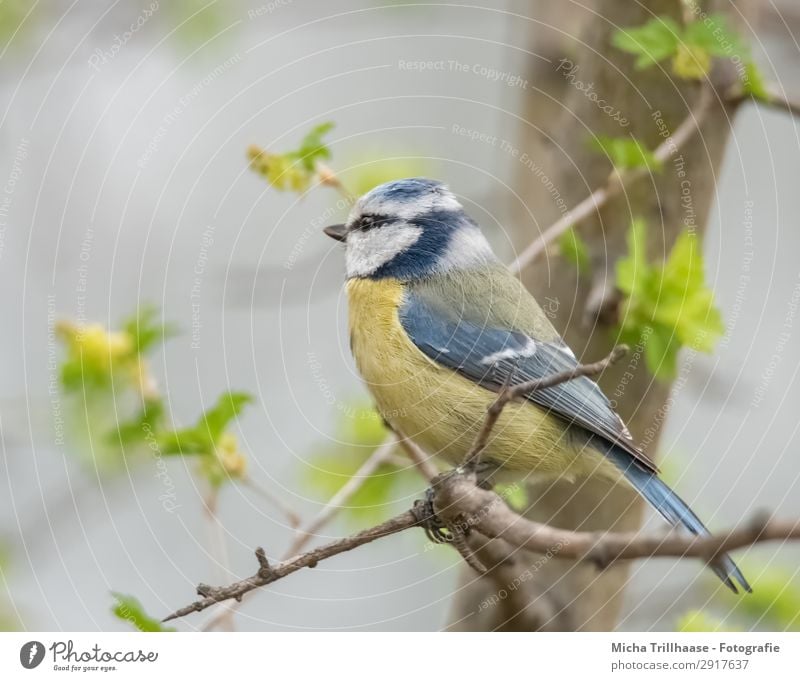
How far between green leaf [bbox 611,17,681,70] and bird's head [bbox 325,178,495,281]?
324 mm

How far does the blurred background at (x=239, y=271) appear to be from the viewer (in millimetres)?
1353

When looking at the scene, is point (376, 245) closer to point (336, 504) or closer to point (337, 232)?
point (337, 232)

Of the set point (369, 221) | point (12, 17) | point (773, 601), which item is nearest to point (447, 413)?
point (369, 221)

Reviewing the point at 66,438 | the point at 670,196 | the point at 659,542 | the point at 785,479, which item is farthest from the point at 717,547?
the point at 66,438

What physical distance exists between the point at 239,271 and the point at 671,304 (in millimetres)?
616

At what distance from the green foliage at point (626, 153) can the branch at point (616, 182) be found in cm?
2

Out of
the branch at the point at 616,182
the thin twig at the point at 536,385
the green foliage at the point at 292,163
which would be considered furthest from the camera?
the branch at the point at 616,182

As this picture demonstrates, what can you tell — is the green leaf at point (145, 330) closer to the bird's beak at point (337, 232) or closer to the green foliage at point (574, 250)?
the bird's beak at point (337, 232)

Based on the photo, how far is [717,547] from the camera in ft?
2.53

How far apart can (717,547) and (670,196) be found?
78 cm

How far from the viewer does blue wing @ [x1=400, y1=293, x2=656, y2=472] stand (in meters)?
1.21

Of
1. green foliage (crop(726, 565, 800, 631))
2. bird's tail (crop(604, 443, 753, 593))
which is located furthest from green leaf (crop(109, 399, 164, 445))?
green foliage (crop(726, 565, 800, 631))

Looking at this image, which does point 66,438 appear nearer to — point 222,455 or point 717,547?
point 222,455

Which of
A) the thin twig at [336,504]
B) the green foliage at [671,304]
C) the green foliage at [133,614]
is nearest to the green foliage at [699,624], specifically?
the green foliage at [671,304]
